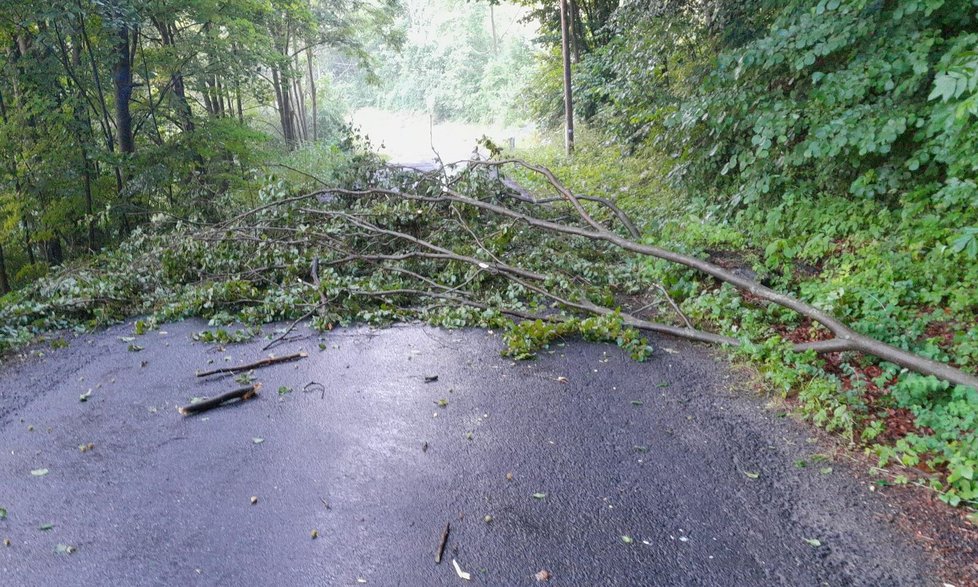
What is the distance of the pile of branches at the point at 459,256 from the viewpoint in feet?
20.4

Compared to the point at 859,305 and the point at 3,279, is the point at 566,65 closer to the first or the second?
the point at 859,305

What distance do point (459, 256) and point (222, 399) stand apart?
3.19 metres

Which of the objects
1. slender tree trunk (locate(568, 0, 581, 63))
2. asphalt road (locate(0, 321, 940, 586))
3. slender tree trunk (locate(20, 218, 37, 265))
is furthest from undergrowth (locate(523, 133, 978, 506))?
slender tree trunk (locate(568, 0, 581, 63))

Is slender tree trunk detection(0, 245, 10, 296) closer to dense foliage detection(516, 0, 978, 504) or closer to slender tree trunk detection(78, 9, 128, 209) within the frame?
slender tree trunk detection(78, 9, 128, 209)

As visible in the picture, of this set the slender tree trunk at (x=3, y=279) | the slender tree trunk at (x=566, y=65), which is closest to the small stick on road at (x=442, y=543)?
the slender tree trunk at (x=3, y=279)

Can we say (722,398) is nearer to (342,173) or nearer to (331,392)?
(331,392)

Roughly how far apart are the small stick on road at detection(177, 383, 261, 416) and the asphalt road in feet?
0.32

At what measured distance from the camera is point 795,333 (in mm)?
5074

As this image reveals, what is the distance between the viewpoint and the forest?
4480 mm

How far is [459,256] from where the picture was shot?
23.0ft

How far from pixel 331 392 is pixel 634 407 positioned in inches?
96.4

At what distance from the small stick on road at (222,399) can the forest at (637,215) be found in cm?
138

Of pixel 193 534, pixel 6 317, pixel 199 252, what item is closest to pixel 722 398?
pixel 193 534

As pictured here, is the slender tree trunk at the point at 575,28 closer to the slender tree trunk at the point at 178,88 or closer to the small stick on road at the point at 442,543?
the slender tree trunk at the point at 178,88
